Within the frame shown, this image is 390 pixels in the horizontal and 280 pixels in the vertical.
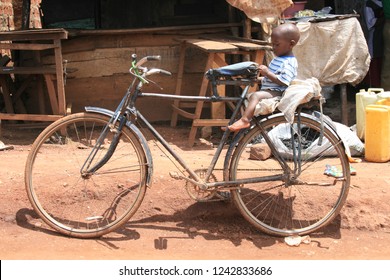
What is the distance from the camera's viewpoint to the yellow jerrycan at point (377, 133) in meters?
5.86

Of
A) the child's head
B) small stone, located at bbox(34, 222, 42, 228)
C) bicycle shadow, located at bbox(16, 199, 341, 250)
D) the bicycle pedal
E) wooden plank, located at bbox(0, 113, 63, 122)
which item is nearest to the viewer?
the child's head

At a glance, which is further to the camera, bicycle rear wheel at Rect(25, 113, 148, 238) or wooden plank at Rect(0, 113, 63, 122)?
wooden plank at Rect(0, 113, 63, 122)

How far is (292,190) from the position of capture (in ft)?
16.4

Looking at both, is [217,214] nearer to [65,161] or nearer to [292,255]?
[292,255]

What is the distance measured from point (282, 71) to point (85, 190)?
75.0 inches

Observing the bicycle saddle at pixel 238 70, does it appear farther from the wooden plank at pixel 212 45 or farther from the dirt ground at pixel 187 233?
the wooden plank at pixel 212 45

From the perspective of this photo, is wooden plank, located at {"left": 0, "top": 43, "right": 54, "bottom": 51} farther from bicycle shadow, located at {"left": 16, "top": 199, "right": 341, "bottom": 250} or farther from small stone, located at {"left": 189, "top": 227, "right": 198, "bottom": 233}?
small stone, located at {"left": 189, "top": 227, "right": 198, "bottom": 233}

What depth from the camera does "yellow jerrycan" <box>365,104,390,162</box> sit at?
5863 mm

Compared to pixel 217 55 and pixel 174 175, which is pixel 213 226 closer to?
pixel 174 175

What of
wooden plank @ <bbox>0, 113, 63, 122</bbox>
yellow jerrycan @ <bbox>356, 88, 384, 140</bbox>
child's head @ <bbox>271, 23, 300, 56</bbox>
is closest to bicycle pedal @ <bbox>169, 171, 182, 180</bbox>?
child's head @ <bbox>271, 23, 300, 56</bbox>

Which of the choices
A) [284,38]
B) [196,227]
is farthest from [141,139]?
[284,38]

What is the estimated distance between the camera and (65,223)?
467 centimetres

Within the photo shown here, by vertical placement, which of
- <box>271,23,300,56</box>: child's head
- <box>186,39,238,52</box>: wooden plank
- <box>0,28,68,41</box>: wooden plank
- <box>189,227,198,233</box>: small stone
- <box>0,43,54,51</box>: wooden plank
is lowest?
<box>189,227,198,233</box>: small stone

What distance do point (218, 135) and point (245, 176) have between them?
2.30m
